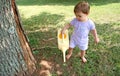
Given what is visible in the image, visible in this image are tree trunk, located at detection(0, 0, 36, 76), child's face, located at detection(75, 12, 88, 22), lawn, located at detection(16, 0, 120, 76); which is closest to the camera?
tree trunk, located at detection(0, 0, 36, 76)

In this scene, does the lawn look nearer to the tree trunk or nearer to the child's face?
the tree trunk

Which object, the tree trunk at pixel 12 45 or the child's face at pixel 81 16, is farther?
the child's face at pixel 81 16

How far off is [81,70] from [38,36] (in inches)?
68.8

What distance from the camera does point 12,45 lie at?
185 inches

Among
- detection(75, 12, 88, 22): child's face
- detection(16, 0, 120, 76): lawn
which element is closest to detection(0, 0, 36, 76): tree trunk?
detection(16, 0, 120, 76): lawn

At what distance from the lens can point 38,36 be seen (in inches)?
261

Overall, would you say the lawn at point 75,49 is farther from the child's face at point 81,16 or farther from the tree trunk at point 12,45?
the child's face at point 81,16

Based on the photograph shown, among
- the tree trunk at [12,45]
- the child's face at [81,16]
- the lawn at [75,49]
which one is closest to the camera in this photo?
the tree trunk at [12,45]

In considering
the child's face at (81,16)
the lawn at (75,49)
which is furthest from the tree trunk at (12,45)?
the child's face at (81,16)

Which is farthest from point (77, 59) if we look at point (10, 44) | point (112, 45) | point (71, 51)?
point (10, 44)

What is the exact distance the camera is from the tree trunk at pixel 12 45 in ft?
14.8

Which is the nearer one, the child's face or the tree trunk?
the tree trunk

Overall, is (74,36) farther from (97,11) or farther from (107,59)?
(97,11)

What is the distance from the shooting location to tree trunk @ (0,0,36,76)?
4523 millimetres
